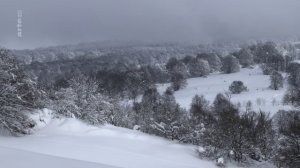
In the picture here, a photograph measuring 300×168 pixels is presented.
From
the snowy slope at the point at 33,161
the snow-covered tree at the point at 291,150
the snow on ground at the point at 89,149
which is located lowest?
the snow-covered tree at the point at 291,150

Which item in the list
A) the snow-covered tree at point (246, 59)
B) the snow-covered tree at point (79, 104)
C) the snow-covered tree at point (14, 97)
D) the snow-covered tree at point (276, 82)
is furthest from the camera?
the snow-covered tree at point (246, 59)

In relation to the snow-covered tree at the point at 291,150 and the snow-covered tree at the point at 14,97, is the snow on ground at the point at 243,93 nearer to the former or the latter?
the snow-covered tree at the point at 291,150

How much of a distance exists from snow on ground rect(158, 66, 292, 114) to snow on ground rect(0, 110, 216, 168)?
74.0 m

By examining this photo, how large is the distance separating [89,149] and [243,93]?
111 meters

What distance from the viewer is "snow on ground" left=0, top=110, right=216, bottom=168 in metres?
13.4

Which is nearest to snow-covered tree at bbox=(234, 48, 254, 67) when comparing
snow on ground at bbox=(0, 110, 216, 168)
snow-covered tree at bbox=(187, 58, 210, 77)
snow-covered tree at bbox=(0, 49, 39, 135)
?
snow-covered tree at bbox=(187, 58, 210, 77)

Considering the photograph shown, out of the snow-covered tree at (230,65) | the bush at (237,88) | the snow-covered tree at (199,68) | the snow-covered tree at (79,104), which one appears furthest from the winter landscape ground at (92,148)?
the snow-covered tree at (199,68)

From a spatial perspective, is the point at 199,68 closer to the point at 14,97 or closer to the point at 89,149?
the point at 14,97

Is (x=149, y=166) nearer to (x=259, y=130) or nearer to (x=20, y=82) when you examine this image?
(x=20, y=82)

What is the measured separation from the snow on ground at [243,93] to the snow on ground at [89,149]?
74.0 meters

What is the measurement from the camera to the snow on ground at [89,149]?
1338cm

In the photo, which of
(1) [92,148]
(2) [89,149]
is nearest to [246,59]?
(1) [92,148]

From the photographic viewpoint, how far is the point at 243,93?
130 m

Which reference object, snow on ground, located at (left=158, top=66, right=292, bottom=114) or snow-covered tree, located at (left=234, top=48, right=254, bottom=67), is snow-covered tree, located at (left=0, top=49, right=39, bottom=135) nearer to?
snow on ground, located at (left=158, top=66, right=292, bottom=114)
